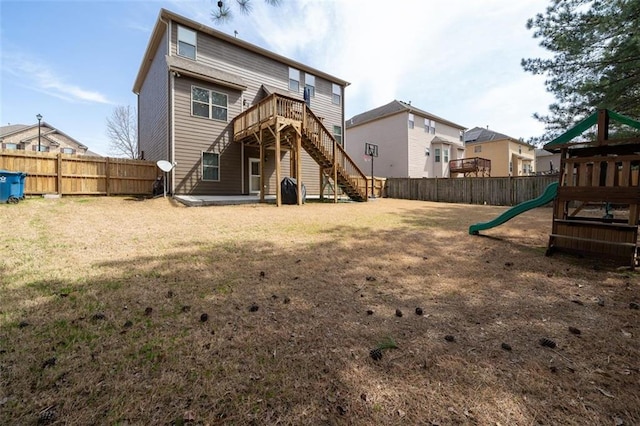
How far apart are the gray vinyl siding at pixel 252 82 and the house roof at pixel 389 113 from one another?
29.9 feet

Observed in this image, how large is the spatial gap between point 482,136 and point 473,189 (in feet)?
58.1

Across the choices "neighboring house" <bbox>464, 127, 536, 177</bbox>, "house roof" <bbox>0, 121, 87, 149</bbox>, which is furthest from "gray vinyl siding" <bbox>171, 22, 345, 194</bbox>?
"house roof" <bbox>0, 121, 87, 149</bbox>

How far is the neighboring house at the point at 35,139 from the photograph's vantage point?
101 ft

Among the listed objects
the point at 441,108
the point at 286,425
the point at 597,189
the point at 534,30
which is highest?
the point at 441,108

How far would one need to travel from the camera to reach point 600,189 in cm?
445

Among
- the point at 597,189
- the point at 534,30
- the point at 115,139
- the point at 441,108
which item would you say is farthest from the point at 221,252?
Answer: the point at 115,139

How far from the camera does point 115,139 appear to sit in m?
30.5

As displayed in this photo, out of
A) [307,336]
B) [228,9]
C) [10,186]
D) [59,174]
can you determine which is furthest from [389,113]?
[307,336]

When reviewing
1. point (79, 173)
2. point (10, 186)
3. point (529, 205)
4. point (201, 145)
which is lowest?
point (529, 205)

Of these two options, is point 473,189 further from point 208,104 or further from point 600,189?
point 208,104

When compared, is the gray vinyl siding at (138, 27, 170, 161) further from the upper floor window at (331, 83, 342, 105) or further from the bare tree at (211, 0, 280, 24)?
the upper floor window at (331, 83, 342, 105)

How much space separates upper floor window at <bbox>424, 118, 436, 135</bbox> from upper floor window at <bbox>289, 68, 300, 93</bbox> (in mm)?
14281

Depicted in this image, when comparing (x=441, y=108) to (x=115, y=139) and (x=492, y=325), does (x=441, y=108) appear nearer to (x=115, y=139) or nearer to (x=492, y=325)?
(x=492, y=325)

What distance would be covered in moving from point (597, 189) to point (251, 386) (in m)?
5.82
